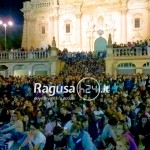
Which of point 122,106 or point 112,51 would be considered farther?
point 112,51

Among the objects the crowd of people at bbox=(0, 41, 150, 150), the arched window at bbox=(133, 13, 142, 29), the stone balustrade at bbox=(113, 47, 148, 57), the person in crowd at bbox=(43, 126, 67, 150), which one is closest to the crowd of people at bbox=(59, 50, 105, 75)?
the stone balustrade at bbox=(113, 47, 148, 57)

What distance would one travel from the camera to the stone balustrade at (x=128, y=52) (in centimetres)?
2893

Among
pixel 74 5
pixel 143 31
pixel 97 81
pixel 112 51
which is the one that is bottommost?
pixel 97 81

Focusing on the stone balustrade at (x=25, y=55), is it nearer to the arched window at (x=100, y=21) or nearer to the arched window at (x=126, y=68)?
the arched window at (x=126, y=68)

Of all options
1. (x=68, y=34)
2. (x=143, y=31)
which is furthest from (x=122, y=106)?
(x=68, y=34)

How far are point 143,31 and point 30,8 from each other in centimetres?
1420

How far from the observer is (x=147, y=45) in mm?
28625

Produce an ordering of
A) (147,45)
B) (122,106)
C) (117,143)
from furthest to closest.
Result: 1. (147,45)
2. (122,106)
3. (117,143)

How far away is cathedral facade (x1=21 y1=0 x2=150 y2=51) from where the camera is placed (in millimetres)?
40594

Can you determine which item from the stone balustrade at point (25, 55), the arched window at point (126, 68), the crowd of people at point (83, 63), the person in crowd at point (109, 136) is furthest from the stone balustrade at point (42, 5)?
the person in crowd at point (109, 136)

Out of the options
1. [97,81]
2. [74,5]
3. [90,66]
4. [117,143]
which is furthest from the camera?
[74,5]

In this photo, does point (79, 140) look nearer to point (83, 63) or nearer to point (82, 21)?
point (83, 63)

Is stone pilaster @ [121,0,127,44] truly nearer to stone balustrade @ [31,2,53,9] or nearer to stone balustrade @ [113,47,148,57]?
stone balustrade @ [31,2,53,9]

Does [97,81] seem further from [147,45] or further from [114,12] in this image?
[114,12]
